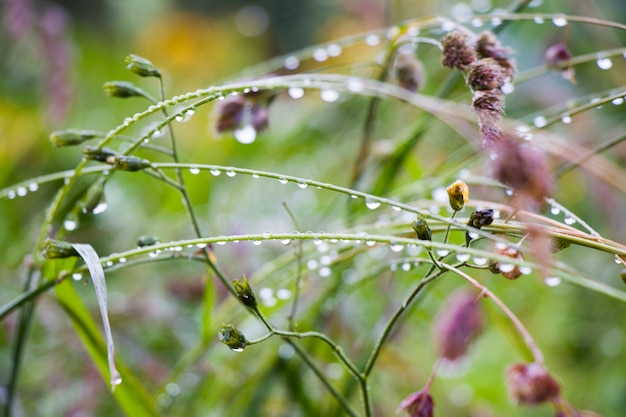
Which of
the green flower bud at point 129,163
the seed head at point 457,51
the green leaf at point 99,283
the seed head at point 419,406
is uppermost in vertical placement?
the green flower bud at point 129,163

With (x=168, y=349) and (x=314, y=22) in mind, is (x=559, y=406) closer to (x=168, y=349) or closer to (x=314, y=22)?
(x=168, y=349)

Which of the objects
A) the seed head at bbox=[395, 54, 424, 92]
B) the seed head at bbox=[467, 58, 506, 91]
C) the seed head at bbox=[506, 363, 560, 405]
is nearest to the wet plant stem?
the seed head at bbox=[506, 363, 560, 405]

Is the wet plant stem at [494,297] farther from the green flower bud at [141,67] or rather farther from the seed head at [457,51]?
the green flower bud at [141,67]

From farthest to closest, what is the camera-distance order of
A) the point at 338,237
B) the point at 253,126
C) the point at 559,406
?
the point at 253,126 → the point at 559,406 → the point at 338,237

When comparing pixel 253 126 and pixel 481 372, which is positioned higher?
pixel 253 126

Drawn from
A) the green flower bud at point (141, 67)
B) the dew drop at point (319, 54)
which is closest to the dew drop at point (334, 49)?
the dew drop at point (319, 54)

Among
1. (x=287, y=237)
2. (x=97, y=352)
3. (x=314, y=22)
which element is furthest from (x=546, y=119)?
(x=314, y=22)

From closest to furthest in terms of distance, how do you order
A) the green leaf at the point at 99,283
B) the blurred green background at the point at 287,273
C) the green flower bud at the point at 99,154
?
the green leaf at the point at 99,283 → the green flower bud at the point at 99,154 → the blurred green background at the point at 287,273
